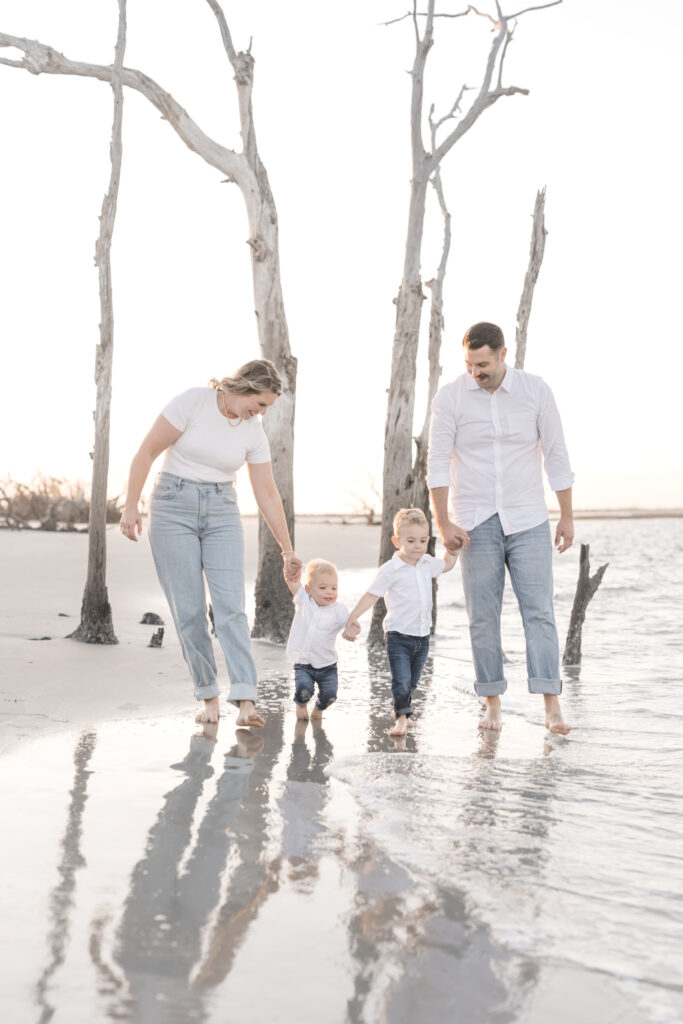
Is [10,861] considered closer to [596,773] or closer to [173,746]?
[173,746]

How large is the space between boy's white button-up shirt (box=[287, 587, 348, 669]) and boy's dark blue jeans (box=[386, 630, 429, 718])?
0.36 metres

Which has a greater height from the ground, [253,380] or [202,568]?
[253,380]

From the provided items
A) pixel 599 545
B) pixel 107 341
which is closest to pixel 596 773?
pixel 107 341

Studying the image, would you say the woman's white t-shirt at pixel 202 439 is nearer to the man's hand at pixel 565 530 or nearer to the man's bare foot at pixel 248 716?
the man's bare foot at pixel 248 716

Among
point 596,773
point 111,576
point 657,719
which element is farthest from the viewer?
point 111,576

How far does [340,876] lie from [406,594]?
9.82ft

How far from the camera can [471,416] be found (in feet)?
19.4

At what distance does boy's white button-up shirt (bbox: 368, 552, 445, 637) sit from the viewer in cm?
615

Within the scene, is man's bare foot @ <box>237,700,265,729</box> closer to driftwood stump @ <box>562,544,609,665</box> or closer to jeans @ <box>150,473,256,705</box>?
jeans @ <box>150,473,256,705</box>

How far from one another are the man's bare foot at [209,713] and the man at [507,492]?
153 centimetres

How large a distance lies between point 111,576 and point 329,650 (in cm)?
1095

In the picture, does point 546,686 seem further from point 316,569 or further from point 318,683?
point 316,569

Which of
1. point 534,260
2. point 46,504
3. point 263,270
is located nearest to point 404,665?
point 263,270

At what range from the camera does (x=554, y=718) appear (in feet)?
19.4
